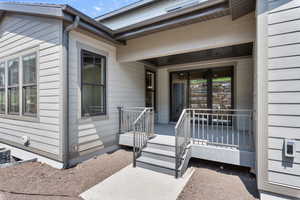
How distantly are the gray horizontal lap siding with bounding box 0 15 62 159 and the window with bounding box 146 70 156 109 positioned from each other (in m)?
3.86

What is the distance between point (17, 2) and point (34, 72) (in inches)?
76.0

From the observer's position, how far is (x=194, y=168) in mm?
3629

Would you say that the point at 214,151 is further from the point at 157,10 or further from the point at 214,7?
the point at 157,10

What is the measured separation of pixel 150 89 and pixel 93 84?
315 centimetres

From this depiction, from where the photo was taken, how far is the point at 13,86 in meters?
4.71

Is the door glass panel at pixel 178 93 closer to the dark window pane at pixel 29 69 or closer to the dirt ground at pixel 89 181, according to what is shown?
the dirt ground at pixel 89 181

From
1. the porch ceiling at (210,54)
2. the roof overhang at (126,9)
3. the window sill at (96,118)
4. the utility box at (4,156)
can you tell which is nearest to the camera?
the window sill at (96,118)

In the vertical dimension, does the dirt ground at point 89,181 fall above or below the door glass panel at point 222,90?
below

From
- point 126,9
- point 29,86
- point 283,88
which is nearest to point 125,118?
point 29,86

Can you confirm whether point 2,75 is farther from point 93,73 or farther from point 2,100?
point 93,73

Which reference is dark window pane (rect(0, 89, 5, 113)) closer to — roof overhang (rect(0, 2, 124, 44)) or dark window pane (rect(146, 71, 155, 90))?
roof overhang (rect(0, 2, 124, 44))

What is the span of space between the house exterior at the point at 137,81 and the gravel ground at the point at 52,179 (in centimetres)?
31

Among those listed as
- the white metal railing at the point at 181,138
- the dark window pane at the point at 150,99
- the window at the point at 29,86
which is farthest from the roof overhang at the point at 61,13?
the white metal railing at the point at 181,138

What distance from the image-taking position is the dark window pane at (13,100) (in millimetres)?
4621
